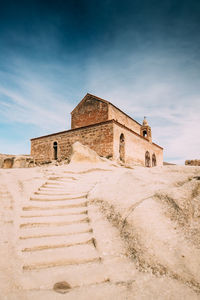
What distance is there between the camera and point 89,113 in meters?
20.0

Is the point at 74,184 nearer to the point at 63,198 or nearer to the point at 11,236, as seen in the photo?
the point at 63,198

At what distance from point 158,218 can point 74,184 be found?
3.11m

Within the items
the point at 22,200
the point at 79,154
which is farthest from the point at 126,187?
the point at 79,154

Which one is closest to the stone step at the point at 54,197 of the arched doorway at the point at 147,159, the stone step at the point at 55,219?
the stone step at the point at 55,219

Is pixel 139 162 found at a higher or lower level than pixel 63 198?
higher

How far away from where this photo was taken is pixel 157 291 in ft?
6.18

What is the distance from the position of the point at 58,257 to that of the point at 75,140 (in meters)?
14.3

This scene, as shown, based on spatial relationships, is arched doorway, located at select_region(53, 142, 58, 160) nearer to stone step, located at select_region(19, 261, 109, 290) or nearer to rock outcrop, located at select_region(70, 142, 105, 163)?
rock outcrop, located at select_region(70, 142, 105, 163)

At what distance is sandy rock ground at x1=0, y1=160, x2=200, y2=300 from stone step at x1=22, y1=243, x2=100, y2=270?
11 mm

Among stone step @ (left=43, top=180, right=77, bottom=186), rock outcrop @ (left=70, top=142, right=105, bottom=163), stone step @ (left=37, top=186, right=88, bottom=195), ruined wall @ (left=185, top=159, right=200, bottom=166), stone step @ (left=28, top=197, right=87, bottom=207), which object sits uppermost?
rock outcrop @ (left=70, top=142, right=105, bottom=163)

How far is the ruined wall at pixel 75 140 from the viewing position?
47.0 ft

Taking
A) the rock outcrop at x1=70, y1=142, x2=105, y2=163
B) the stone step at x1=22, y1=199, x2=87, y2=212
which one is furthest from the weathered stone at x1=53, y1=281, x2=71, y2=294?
the rock outcrop at x1=70, y1=142, x2=105, y2=163

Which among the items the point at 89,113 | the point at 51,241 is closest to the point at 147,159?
the point at 89,113

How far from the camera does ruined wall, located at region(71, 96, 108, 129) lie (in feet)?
62.2
